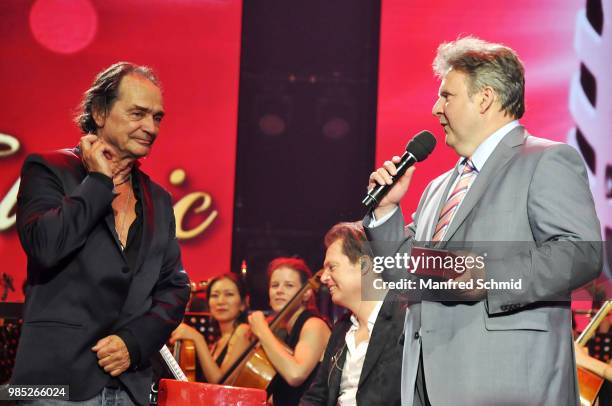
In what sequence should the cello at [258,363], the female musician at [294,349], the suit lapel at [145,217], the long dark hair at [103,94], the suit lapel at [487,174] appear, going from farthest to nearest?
the cello at [258,363]
the female musician at [294,349]
the long dark hair at [103,94]
the suit lapel at [145,217]
the suit lapel at [487,174]

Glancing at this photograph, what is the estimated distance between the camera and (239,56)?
5508 mm

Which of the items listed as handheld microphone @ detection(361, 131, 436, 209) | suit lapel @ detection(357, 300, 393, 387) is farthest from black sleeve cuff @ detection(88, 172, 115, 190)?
suit lapel @ detection(357, 300, 393, 387)

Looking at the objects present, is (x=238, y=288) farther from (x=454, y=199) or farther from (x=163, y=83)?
(x=454, y=199)

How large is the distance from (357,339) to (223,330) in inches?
62.7

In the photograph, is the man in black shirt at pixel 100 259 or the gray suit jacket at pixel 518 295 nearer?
the gray suit jacket at pixel 518 295

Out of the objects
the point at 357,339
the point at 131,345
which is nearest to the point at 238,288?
the point at 357,339

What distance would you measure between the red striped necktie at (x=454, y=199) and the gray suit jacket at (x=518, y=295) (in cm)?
7

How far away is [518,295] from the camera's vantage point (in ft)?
5.95

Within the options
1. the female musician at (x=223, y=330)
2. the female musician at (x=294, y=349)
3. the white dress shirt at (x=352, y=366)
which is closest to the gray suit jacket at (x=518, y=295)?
the white dress shirt at (x=352, y=366)

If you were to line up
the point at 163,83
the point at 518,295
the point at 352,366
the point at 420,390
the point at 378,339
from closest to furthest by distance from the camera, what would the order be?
the point at 518,295
the point at 420,390
the point at 378,339
the point at 352,366
the point at 163,83

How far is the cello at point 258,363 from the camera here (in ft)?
13.8

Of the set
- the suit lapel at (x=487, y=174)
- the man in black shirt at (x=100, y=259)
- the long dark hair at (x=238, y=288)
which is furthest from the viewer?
the long dark hair at (x=238, y=288)

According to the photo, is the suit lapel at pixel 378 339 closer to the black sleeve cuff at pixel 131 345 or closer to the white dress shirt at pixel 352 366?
the white dress shirt at pixel 352 366

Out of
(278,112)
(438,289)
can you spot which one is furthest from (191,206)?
(438,289)
